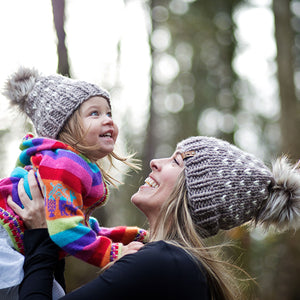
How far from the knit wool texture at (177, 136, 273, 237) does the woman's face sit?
9 cm

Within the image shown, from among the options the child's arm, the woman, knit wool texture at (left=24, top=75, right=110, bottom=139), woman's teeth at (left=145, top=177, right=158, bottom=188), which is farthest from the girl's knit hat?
knit wool texture at (left=24, top=75, right=110, bottom=139)

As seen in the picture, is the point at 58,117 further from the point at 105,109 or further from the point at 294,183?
the point at 294,183

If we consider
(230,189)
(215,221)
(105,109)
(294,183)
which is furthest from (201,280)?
(105,109)

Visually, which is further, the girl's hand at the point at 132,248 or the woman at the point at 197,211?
the girl's hand at the point at 132,248

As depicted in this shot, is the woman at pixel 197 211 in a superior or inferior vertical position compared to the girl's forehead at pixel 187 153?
inferior

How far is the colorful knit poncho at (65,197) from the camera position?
1.98 m

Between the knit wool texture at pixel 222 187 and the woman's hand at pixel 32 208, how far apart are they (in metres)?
0.87

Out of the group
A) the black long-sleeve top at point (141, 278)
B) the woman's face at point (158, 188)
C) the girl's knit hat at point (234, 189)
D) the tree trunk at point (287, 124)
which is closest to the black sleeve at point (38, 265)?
the black long-sleeve top at point (141, 278)

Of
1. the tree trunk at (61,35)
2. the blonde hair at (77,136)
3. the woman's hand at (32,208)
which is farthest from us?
the tree trunk at (61,35)

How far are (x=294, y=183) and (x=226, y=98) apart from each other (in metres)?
9.79

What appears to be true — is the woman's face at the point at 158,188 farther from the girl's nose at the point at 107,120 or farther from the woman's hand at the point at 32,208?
the woman's hand at the point at 32,208

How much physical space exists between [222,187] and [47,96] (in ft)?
4.40

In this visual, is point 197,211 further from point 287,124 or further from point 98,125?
point 287,124

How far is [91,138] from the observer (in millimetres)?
2426
